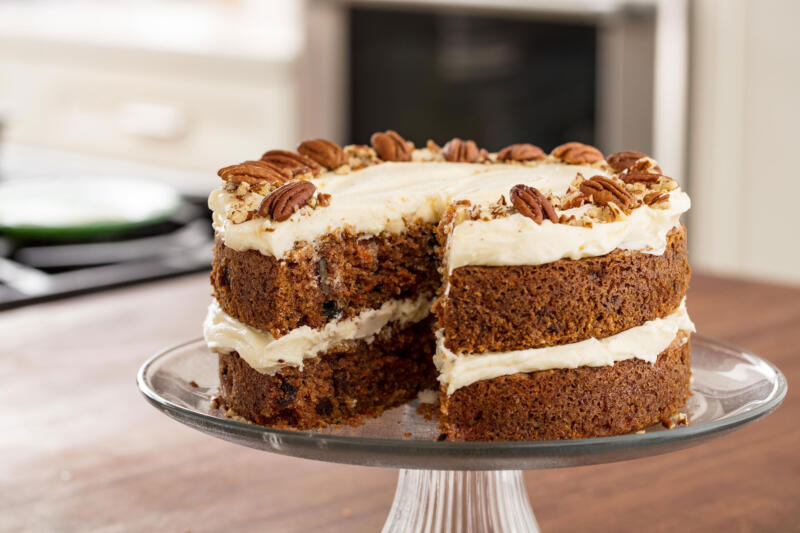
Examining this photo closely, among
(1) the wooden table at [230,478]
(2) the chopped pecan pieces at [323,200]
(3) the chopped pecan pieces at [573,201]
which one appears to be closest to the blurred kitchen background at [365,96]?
(1) the wooden table at [230,478]

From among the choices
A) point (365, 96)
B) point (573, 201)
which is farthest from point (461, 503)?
point (365, 96)

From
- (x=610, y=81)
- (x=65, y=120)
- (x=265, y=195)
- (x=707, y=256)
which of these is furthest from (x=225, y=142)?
(x=265, y=195)

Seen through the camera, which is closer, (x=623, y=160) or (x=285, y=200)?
(x=285, y=200)

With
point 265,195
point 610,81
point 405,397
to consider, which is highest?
point 610,81

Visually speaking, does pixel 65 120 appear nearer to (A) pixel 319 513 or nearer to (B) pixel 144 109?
(B) pixel 144 109

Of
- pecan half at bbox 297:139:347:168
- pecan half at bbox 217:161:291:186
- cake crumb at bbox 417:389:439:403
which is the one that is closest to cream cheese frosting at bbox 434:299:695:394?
cake crumb at bbox 417:389:439:403

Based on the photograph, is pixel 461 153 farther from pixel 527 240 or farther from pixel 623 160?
pixel 527 240
